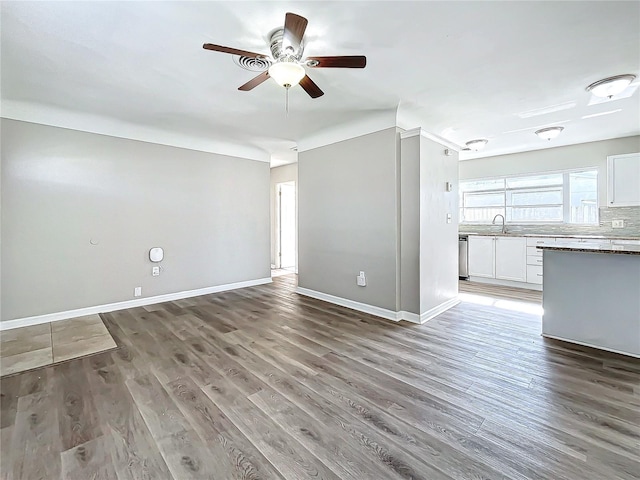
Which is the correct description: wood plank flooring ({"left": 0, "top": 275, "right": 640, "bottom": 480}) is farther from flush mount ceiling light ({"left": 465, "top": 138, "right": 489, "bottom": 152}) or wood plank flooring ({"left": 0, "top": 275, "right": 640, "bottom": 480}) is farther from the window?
the window

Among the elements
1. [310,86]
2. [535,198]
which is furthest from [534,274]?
[310,86]

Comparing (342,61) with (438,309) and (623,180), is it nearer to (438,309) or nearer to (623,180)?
(438,309)

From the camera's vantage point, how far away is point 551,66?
2.73 meters

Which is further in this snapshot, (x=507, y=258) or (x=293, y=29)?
(x=507, y=258)

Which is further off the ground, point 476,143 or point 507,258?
point 476,143

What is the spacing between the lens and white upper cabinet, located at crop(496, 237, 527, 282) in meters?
5.46

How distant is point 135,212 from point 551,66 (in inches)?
209

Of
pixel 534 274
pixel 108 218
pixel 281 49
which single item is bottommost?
pixel 534 274

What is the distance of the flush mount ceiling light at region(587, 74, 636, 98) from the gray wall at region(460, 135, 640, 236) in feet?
9.14

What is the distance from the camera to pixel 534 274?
210 inches

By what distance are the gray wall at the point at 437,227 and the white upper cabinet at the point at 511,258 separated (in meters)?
1.75

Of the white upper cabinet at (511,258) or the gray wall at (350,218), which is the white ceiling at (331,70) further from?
the white upper cabinet at (511,258)

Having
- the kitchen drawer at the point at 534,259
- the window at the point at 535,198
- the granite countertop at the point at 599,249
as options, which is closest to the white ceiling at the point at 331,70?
the window at the point at 535,198

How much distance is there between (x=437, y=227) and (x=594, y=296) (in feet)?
5.75
